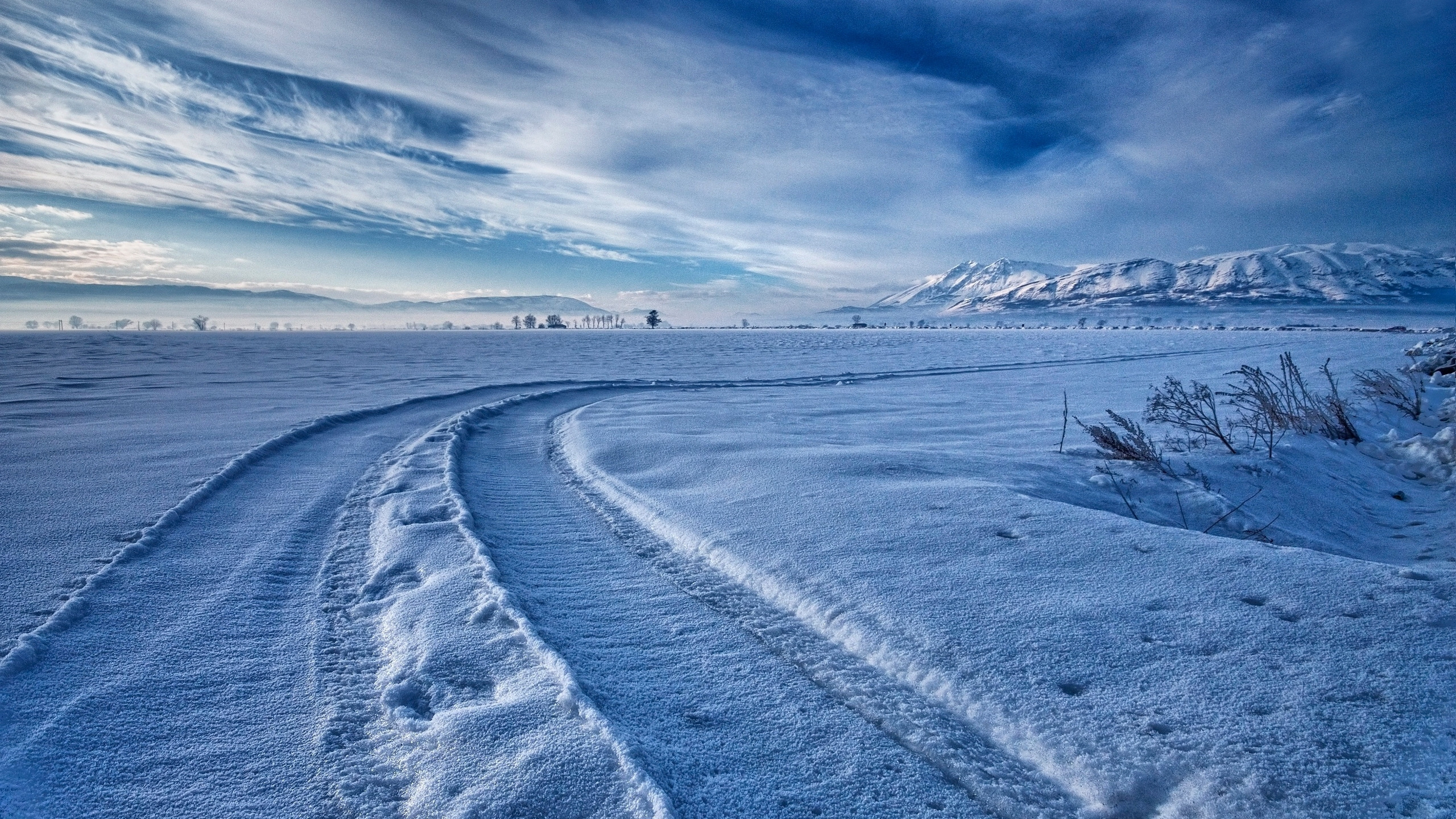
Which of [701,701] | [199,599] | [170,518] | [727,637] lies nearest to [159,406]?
[170,518]

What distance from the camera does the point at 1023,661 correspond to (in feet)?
7.05

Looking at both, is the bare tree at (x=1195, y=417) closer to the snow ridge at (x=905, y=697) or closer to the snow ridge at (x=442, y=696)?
the snow ridge at (x=905, y=697)

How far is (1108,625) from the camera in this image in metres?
2.36

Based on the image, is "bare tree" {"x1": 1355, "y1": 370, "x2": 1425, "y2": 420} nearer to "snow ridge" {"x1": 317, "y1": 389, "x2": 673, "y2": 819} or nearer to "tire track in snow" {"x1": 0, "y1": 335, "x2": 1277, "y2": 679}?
"tire track in snow" {"x1": 0, "y1": 335, "x2": 1277, "y2": 679}

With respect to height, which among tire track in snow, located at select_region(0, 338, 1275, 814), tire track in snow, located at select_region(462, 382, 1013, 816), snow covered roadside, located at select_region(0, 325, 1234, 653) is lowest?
tire track in snow, located at select_region(462, 382, 1013, 816)

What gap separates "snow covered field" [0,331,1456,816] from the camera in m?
1.65

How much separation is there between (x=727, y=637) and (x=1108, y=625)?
1.43m

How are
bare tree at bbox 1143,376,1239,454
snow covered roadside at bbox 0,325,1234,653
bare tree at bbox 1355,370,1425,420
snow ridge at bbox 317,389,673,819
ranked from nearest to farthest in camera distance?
snow ridge at bbox 317,389,673,819 < snow covered roadside at bbox 0,325,1234,653 < bare tree at bbox 1143,376,1239,454 < bare tree at bbox 1355,370,1425,420

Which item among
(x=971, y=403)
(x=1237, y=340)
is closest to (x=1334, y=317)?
(x=1237, y=340)

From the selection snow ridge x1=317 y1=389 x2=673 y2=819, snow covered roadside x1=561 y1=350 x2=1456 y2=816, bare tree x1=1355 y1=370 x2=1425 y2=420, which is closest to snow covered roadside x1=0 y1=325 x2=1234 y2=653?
snow ridge x1=317 y1=389 x2=673 y2=819

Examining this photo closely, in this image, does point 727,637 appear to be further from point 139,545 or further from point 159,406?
point 159,406

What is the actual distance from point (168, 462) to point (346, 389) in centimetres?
688

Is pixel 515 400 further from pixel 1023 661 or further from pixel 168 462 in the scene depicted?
pixel 1023 661

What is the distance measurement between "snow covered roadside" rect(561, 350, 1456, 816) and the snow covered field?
0.05 feet
